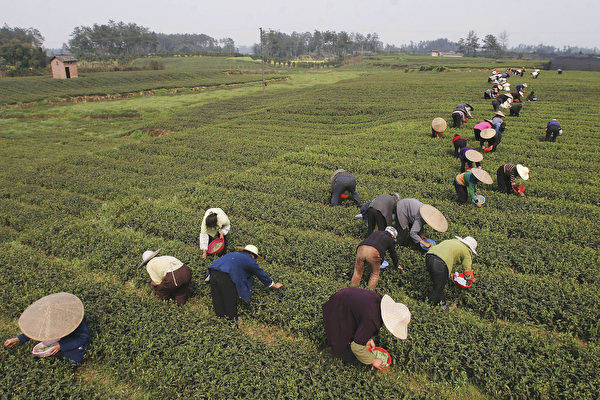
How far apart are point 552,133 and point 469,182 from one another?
33.5ft

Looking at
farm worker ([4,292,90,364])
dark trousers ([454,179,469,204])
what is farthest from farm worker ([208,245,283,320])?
dark trousers ([454,179,469,204])

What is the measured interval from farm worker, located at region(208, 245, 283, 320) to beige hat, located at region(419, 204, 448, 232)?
3784 millimetres

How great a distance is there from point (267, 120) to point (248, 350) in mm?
23758

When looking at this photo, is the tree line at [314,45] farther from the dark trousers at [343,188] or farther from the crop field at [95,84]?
the dark trousers at [343,188]

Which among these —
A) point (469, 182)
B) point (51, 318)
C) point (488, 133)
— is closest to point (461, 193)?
point (469, 182)

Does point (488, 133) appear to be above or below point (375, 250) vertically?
above

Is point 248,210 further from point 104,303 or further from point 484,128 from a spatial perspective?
point 484,128

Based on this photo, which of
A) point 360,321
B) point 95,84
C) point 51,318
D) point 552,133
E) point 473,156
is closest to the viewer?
point 360,321

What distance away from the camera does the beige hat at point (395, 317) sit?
487 cm

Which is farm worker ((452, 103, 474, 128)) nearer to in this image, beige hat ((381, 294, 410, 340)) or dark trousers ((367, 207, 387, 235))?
dark trousers ((367, 207, 387, 235))

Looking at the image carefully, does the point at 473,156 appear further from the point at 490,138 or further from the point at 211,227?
the point at 211,227

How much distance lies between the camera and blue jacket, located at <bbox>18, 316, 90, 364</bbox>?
5.98m

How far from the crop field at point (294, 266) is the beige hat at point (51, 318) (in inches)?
29.4

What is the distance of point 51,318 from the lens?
5.70m
